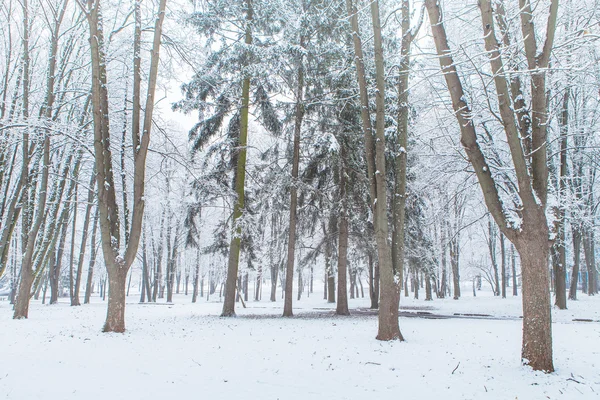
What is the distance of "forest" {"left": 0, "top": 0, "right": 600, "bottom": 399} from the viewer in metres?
4.96

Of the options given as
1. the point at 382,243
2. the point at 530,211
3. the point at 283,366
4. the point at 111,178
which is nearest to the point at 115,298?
the point at 111,178

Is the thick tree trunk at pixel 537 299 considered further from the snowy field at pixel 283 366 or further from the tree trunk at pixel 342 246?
the tree trunk at pixel 342 246

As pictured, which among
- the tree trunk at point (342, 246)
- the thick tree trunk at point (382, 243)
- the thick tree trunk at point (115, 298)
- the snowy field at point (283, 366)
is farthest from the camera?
the tree trunk at point (342, 246)

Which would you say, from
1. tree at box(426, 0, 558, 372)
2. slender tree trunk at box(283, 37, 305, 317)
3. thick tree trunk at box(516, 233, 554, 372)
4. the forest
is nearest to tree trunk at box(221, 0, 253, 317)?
the forest

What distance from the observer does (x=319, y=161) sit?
563 inches

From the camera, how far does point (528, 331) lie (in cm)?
504

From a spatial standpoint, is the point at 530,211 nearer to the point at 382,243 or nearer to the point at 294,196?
the point at 382,243

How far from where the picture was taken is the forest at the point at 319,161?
16.3ft

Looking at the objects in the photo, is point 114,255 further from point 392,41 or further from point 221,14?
Result: point 392,41

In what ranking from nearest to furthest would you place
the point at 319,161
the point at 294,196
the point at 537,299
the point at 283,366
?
the point at 537,299 → the point at 283,366 → the point at 294,196 → the point at 319,161

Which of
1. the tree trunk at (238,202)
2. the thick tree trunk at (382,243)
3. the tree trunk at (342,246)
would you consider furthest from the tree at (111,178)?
the tree trunk at (342,246)

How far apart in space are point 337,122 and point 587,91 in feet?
31.7

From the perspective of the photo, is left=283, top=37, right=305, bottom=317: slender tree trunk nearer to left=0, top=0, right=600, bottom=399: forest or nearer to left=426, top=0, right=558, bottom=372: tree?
left=0, top=0, right=600, bottom=399: forest

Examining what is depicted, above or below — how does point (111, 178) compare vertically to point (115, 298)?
above
